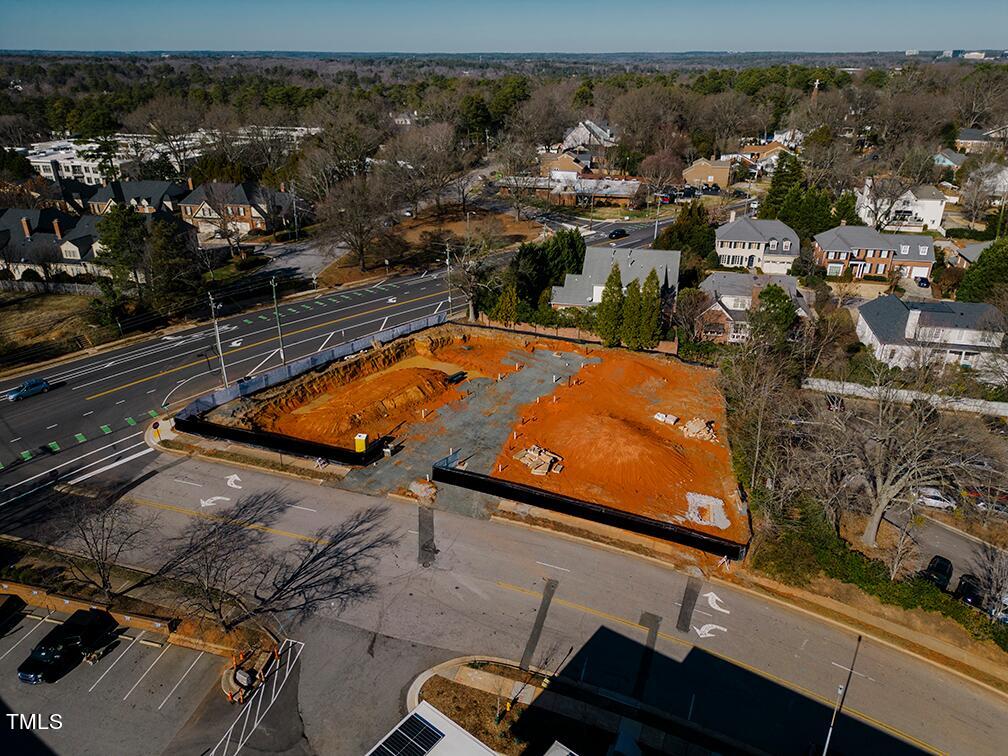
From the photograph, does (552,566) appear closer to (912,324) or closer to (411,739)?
(411,739)

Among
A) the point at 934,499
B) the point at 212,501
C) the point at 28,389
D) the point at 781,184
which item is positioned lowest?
the point at 934,499

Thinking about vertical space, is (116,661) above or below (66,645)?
below

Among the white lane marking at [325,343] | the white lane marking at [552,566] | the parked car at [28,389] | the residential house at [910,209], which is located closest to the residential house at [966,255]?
the residential house at [910,209]

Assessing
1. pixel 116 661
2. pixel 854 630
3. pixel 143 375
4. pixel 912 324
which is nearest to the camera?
pixel 116 661

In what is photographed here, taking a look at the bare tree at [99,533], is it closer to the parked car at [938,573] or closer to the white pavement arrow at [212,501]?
the white pavement arrow at [212,501]

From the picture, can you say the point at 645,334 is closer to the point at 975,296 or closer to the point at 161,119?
the point at 975,296

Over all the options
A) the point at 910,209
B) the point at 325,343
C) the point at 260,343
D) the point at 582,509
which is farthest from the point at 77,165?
the point at 910,209

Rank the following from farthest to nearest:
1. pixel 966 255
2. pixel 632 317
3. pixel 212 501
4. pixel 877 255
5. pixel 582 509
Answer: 1. pixel 877 255
2. pixel 966 255
3. pixel 632 317
4. pixel 212 501
5. pixel 582 509

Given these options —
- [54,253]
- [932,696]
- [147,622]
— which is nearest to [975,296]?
[932,696]

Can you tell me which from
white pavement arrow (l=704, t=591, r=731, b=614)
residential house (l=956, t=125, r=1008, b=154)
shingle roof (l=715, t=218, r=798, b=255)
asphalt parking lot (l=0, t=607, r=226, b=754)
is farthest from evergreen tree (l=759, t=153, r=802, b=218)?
asphalt parking lot (l=0, t=607, r=226, b=754)
